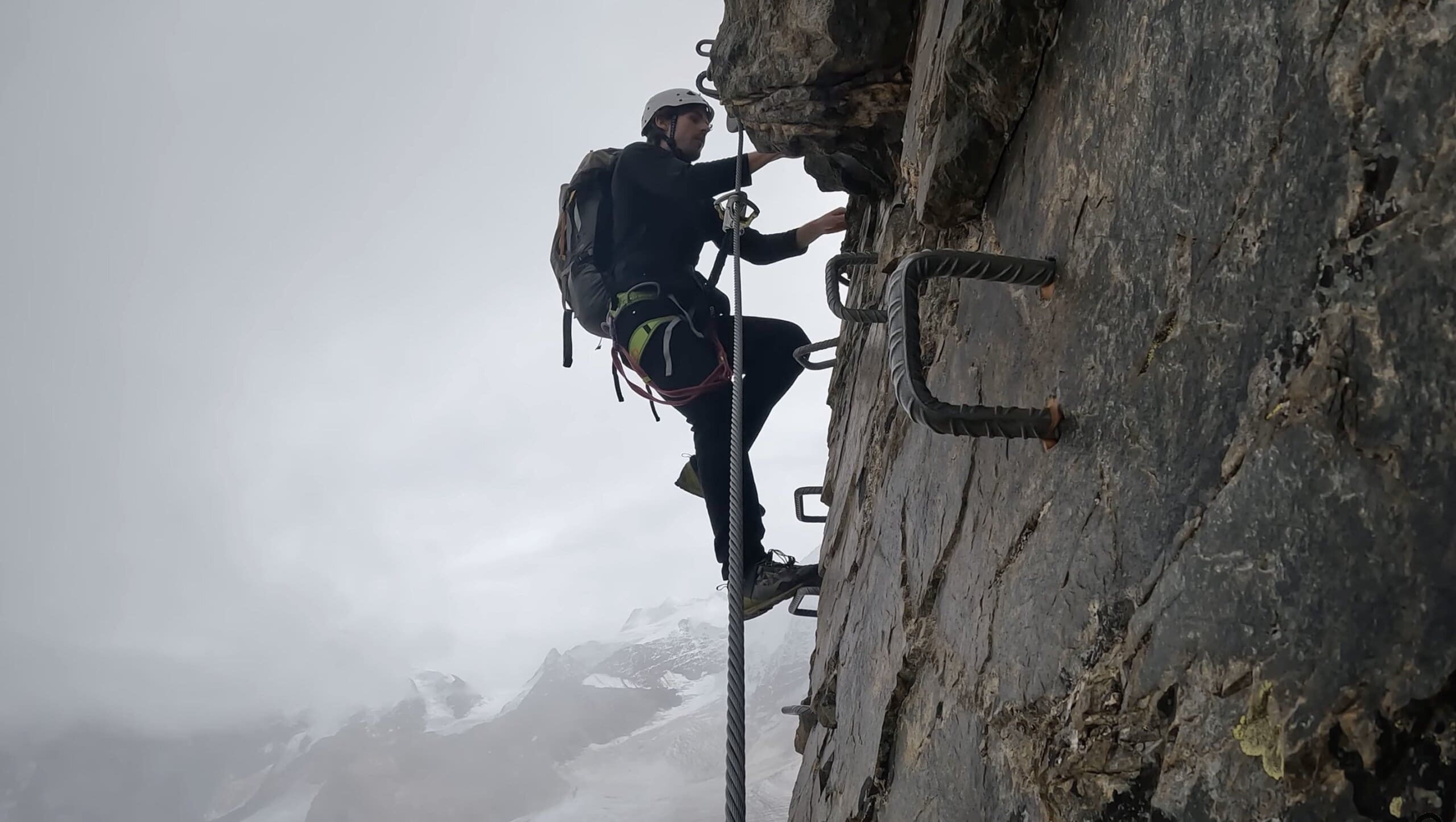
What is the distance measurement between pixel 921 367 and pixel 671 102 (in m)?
3.59

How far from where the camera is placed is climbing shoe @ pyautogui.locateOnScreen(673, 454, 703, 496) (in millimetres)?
4492

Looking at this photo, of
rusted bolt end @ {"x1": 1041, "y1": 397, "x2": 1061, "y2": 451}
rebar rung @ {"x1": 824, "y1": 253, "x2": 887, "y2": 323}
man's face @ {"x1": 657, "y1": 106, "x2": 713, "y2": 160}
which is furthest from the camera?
man's face @ {"x1": 657, "y1": 106, "x2": 713, "y2": 160}

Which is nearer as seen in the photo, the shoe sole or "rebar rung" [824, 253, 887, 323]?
"rebar rung" [824, 253, 887, 323]

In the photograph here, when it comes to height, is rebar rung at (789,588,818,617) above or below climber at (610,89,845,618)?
below

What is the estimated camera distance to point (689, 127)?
445cm

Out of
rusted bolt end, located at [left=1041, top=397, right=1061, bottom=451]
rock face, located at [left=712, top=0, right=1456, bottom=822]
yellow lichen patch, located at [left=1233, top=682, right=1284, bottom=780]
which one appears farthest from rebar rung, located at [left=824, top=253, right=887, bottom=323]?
yellow lichen patch, located at [left=1233, top=682, right=1284, bottom=780]

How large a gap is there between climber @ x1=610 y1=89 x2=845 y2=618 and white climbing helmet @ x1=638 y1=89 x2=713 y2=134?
190mm

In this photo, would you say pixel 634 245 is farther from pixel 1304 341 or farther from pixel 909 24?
pixel 1304 341

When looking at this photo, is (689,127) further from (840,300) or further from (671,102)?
(840,300)

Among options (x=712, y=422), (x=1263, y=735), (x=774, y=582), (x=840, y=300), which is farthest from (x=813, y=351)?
(x=1263, y=735)

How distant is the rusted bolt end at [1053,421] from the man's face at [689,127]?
3467mm

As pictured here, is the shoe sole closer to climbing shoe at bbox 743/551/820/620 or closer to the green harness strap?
climbing shoe at bbox 743/551/820/620

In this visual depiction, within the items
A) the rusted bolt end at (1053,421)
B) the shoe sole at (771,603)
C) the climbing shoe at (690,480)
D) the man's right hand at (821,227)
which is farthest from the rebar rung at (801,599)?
the rusted bolt end at (1053,421)

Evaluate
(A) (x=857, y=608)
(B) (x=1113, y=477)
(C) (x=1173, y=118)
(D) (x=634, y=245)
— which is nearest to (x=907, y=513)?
(A) (x=857, y=608)
